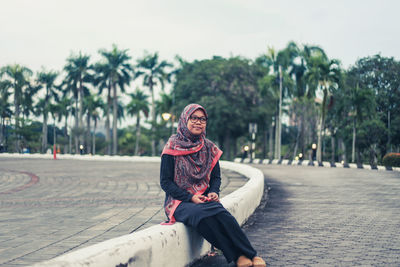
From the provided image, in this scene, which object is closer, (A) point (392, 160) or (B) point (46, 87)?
(A) point (392, 160)

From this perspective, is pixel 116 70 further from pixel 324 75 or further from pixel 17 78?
pixel 324 75

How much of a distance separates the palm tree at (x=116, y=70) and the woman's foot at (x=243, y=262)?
56.1 metres

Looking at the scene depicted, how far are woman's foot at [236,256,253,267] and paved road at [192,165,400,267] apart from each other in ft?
1.41

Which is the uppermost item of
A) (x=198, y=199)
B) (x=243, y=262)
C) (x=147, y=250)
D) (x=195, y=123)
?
(x=195, y=123)

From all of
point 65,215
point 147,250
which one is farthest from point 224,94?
point 147,250

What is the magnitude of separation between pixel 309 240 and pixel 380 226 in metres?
1.62

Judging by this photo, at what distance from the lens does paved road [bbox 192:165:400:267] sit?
4.80 m

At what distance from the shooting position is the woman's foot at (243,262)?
13.7 ft

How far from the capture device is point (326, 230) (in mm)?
6418

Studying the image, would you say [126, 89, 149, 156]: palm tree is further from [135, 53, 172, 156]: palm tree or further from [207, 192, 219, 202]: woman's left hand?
[207, 192, 219, 202]: woman's left hand

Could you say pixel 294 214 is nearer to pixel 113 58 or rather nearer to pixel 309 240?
pixel 309 240

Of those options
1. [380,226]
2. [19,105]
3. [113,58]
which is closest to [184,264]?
[380,226]

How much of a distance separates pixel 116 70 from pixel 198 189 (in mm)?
56641

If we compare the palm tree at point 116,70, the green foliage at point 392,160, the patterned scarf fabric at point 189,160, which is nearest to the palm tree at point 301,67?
the green foliage at point 392,160
